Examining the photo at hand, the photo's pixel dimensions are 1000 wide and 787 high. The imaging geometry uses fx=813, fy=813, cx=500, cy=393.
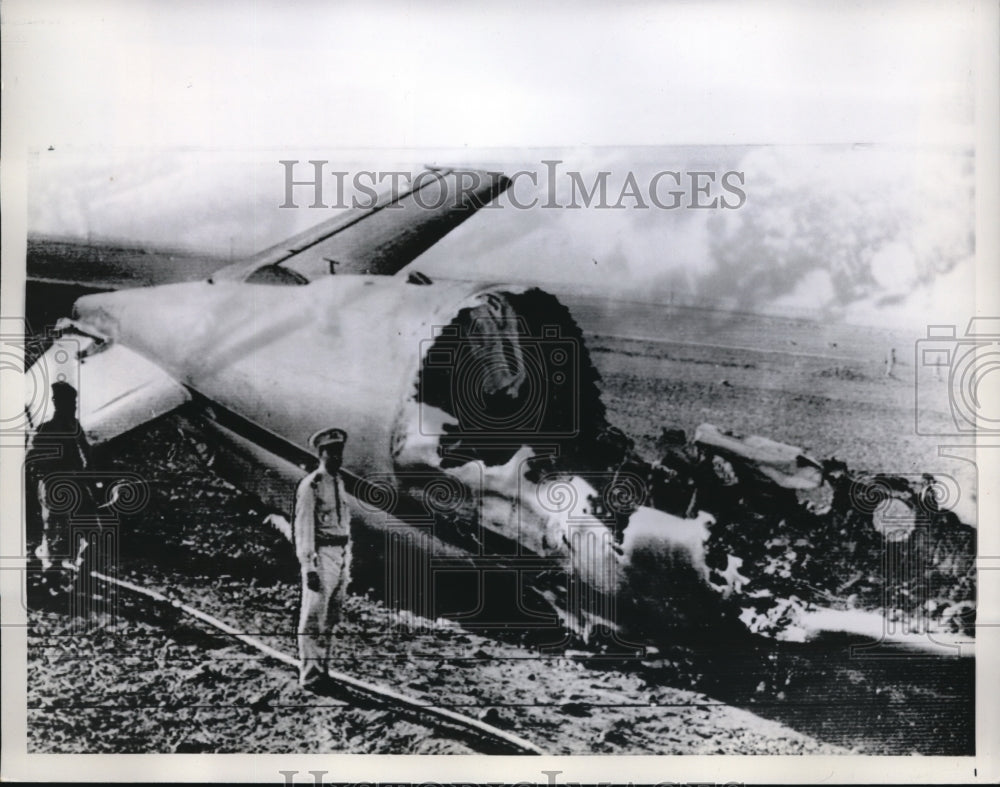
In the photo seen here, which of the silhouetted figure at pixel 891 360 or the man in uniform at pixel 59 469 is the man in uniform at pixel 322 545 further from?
the silhouetted figure at pixel 891 360

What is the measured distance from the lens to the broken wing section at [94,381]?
262cm

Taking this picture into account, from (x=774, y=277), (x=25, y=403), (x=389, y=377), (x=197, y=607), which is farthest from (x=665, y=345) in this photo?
(x=25, y=403)

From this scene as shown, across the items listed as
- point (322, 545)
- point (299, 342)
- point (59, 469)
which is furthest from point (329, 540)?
point (59, 469)

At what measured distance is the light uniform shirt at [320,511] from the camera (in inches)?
102

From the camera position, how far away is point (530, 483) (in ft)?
8.40

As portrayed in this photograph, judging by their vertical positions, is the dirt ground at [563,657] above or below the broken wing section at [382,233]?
below

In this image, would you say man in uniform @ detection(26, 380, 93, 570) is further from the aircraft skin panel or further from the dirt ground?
the aircraft skin panel

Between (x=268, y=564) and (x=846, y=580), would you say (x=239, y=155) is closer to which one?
(x=268, y=564)

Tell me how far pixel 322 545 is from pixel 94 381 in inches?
36.0

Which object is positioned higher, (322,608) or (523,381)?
(523,381)

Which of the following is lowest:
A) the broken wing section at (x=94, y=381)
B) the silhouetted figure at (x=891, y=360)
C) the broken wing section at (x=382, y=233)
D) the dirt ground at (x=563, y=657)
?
the dirt ground at (x=563, y=657)

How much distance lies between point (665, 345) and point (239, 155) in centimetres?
149

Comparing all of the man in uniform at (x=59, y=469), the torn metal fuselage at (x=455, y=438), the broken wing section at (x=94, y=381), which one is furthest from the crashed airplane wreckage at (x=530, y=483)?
the man in uniform at (x=59, y=469)

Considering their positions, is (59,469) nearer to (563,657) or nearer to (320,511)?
(320,511)
